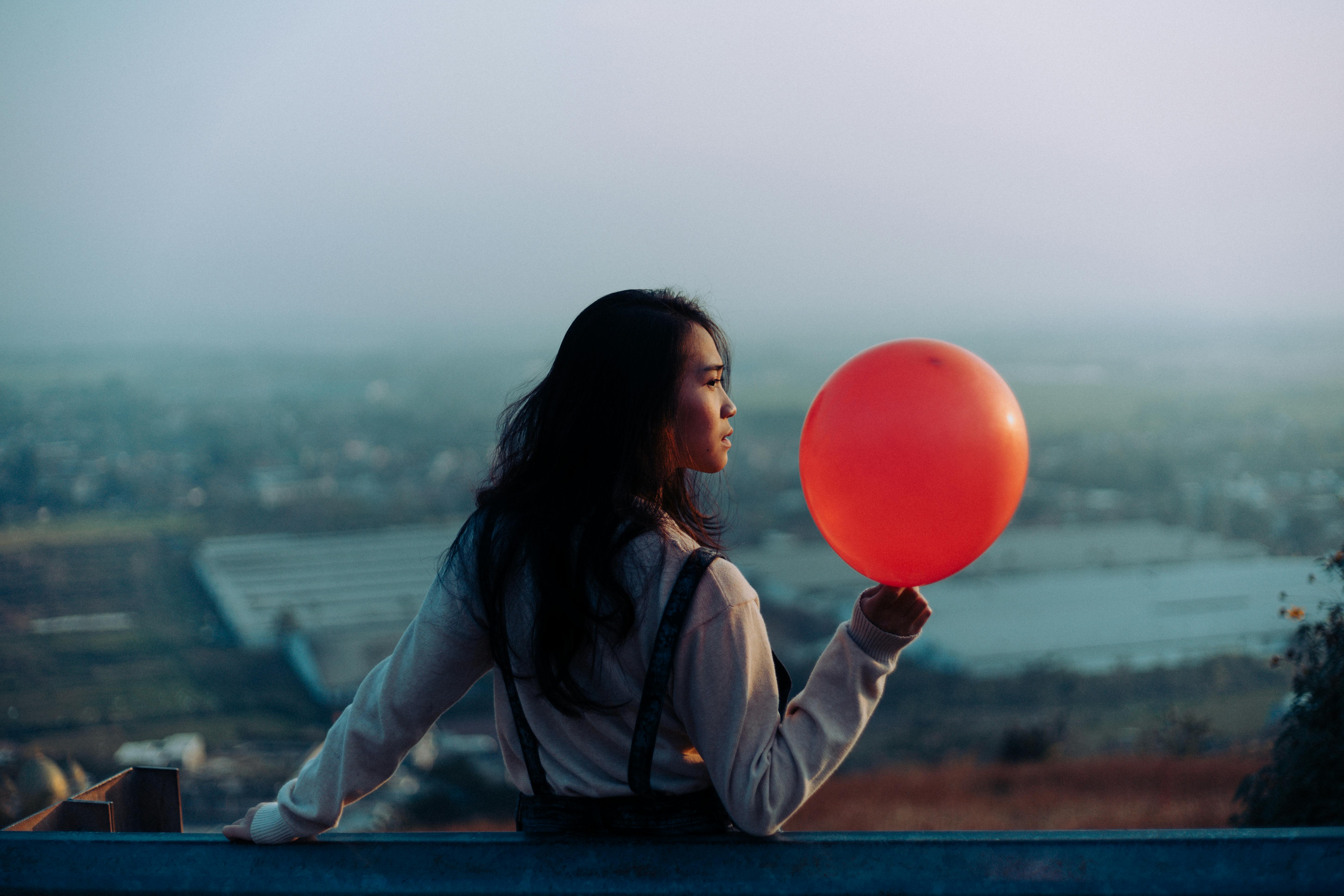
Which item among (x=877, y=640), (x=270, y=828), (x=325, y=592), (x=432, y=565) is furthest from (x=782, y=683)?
(x=432, y=565)

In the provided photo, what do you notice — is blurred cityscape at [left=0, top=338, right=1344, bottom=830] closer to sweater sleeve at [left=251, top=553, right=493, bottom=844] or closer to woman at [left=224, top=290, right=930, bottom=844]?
woman at [left=224, top=290, right=930, bottom=844]

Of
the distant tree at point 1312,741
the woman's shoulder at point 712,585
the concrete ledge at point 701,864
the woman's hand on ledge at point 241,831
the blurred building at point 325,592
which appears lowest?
the blurred building at point 325,592

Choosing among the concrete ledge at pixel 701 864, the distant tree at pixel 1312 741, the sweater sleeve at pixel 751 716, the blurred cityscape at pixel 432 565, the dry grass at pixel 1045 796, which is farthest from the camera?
the blurred cityscape at pixel 432 565

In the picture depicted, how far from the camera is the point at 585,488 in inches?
49.8

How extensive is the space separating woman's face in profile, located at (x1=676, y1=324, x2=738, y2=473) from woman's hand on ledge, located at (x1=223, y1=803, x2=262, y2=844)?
729 mm

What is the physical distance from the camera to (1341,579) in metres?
2.98

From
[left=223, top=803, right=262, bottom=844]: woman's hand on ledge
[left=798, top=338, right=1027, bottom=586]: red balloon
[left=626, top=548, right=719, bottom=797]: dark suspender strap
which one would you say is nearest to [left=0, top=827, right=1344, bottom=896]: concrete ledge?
[left=223, top=803, right=262, bottom=844]: woman's hand on ledge

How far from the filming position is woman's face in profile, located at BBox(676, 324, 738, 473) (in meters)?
1.30

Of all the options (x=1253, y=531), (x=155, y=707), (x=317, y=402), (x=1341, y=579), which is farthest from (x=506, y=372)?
(x=1341, y=579)

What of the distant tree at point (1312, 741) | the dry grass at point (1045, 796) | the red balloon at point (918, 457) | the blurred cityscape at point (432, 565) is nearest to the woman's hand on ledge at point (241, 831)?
the red balloon at point (918, 457)

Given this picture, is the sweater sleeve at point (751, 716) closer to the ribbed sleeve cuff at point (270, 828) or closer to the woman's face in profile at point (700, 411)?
the woman's face in profile at point (700, 411)

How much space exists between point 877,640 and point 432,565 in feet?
72.9

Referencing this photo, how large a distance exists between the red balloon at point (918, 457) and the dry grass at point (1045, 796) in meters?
5.09

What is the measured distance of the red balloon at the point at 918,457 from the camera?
127 cm
